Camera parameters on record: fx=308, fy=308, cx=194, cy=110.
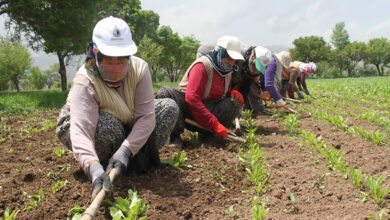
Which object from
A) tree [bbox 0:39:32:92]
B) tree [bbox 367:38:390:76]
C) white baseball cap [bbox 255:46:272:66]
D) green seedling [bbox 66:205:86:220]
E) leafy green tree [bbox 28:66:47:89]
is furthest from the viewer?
leafy green tree [bbox 28:66:47:89]

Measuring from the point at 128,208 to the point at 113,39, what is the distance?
114cm

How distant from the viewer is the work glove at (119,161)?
2.13 metres

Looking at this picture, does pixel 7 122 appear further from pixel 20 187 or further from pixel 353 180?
pixel 353 180

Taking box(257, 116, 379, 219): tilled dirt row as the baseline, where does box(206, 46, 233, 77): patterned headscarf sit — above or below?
above

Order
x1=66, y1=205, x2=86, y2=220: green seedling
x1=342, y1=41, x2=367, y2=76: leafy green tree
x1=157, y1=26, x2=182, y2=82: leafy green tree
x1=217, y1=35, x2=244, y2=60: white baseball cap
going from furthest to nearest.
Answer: x1=342, y1=41, x2=367, y2=76: leafy green tree, x1=157, y1=26, x2=182, y2=82: leafy green tree, x1=217, y1=35, x2=244, y2=60: white baseball cap, x1=66, y1=205, x2=86, y2=220: green seedling

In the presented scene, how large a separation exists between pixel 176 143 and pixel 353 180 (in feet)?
6.28

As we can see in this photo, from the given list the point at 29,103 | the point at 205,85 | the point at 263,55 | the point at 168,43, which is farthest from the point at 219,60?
the point at 168,43

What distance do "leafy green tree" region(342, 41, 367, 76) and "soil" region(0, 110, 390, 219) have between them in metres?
60.3

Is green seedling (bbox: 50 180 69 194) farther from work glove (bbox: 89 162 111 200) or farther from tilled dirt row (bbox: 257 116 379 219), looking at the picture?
tilled dirt row (bbox: 257 116 379 219)

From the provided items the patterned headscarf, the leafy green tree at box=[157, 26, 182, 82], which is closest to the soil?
the patterned headscarf

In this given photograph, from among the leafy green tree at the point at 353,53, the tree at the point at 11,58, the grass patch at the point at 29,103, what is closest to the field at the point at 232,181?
the grass patch at the point at 29,103

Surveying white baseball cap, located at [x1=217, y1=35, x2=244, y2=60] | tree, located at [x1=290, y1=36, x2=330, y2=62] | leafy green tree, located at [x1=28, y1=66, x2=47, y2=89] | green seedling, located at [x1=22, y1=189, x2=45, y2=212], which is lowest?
green seedling, located at [x1=22, y1=189, x2=45, y2=212]

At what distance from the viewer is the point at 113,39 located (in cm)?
215

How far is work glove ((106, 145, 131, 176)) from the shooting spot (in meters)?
2.13
